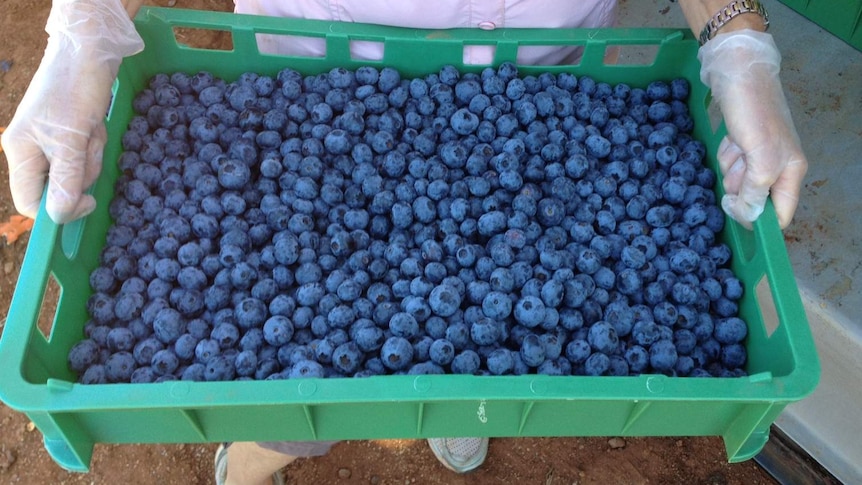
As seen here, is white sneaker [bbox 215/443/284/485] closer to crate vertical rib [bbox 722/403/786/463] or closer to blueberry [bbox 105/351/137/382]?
blueberry [bbox 105/351/137/382]

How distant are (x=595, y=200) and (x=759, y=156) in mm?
344

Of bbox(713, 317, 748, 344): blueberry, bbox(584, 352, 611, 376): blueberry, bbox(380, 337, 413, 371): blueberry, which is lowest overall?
bbox(380, 337, 413, 371): blueberry

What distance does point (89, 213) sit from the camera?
1.49m

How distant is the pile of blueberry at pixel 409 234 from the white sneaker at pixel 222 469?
88 centimetres

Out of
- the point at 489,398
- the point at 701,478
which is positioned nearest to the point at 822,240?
the point at 701,478

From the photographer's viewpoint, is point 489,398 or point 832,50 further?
point 832,50

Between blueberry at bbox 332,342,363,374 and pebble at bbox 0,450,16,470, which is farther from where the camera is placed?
pebble at bbox 0,450,16,470

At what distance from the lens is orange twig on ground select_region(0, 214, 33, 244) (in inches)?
108

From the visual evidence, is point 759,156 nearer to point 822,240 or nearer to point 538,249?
point 538,249

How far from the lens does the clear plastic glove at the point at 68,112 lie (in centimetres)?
142

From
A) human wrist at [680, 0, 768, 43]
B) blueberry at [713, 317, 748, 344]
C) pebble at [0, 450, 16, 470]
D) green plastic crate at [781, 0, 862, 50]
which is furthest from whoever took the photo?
green plastic crate at [781, 0, 862, 50]

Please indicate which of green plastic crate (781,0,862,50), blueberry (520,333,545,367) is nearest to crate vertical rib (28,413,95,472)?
blueberry (520,333,545,367)

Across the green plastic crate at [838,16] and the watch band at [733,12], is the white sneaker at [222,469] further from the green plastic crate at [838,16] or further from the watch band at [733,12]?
the green plastic crate at [838,16]

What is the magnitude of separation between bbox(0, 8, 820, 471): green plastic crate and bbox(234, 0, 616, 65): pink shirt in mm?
612
